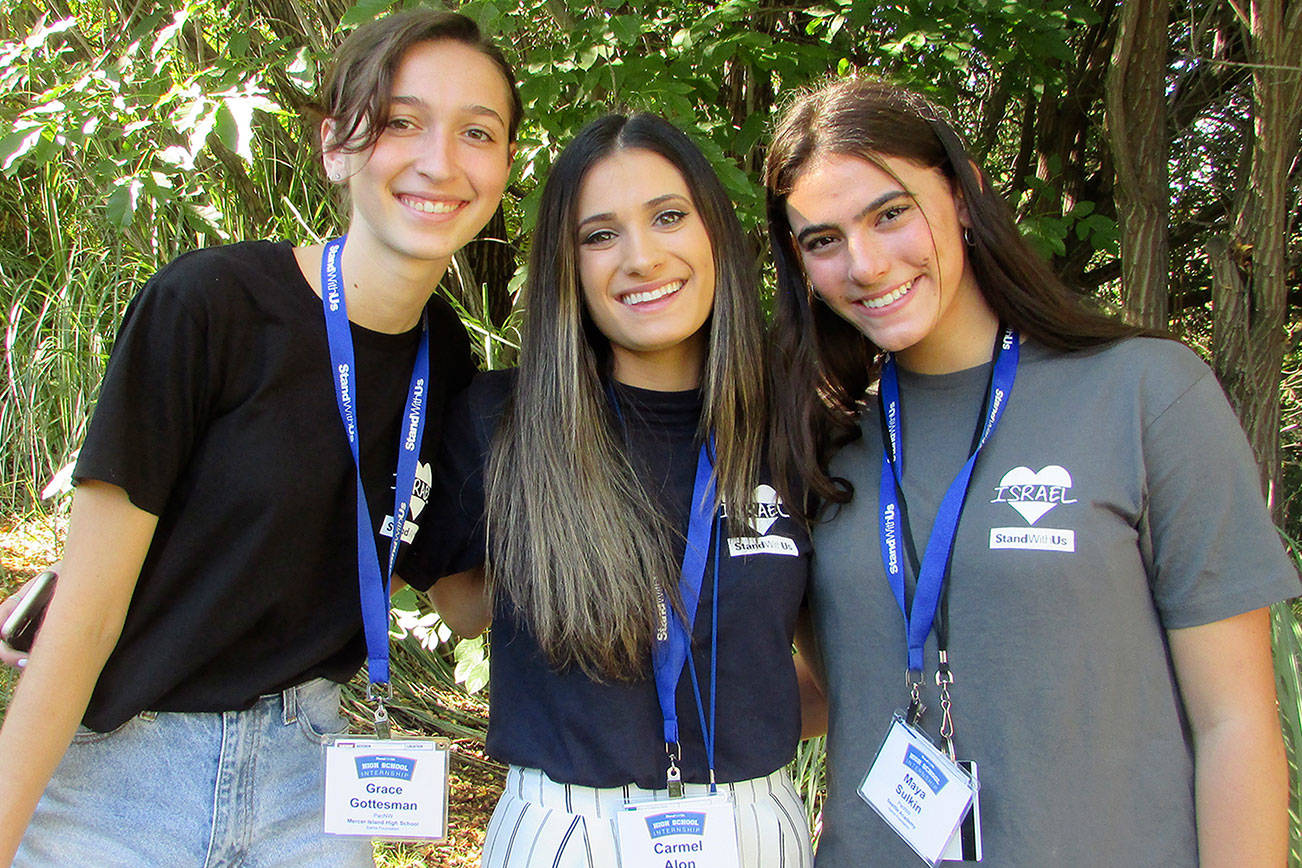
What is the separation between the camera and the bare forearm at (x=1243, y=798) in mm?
1572

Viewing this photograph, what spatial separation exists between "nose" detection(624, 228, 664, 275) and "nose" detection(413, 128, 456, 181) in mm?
391

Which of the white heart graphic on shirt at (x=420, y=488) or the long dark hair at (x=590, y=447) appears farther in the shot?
the white heart graphic on shirt at (x=420, y=488)

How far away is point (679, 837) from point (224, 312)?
1.23 meters

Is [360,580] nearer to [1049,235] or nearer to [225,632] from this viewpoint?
[225,632]

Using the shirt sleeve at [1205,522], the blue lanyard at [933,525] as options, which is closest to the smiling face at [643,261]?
the blue lanyard at [933,525]

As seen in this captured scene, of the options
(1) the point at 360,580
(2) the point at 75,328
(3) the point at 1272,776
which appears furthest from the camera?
(2) the point at 75,328

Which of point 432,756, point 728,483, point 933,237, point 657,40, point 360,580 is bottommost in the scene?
point 432,756

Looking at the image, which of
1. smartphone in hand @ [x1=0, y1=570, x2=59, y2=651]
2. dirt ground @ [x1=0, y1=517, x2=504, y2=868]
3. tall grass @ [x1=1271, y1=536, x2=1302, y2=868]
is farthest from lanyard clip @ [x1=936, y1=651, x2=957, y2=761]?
dirt ground @ [x1=0, y1=517, x2=504, y2=868]

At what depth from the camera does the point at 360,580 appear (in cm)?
193

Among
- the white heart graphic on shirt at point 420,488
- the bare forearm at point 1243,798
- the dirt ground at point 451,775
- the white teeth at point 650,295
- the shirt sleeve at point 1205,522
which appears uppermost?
the white teeth at point 650,295

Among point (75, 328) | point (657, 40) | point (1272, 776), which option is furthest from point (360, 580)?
point (75, 328)

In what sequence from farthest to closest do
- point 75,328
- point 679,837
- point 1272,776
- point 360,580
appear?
1. point 75,328
2. point 360,580
3. point 679,837
4. point 1272,776

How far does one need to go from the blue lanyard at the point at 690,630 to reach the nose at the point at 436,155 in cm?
80

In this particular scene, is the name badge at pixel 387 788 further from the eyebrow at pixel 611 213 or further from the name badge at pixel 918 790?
the eyebrow at pixel 611 213
